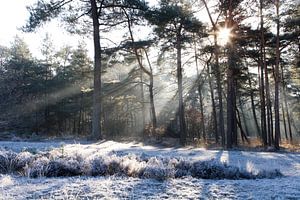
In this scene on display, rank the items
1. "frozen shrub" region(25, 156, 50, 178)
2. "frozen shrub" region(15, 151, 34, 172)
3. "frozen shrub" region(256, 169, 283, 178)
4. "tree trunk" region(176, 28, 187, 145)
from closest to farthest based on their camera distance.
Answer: "frozen shrub" region(25, 156, 50, 178), "frozen shrub" region(256, 169, 283, 178), "frozen shrub" region(15, 151, 34, 172), "tree trunk" region(176, 28, 187, 145)

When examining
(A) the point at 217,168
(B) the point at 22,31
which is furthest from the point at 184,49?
(A) the point at 217,168

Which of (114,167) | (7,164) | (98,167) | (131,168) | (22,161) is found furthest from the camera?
(22,161)

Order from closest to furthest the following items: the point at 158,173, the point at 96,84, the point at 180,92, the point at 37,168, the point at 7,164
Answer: the point at 158,173, the point at 37,168, the point at 7,164, the point at 96,84, the point at 180,92

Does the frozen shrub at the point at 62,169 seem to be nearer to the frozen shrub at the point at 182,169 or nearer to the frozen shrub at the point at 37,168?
the frozen shrub at the point at 37,168

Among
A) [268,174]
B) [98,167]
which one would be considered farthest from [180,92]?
[98,167]

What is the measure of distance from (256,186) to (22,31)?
52.9 ft

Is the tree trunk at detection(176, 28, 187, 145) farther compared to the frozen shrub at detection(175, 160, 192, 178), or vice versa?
the tree trunk at detection(176, 28, 187, 145)

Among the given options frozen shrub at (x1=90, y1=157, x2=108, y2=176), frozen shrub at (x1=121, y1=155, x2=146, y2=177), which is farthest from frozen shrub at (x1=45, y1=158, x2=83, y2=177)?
frozen shrub at (x1=121, y1=155, x2=146, y2=177)

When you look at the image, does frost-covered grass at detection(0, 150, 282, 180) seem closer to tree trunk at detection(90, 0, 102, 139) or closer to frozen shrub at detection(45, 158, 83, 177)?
frozen shrub at detection(45, 158, 83, 177)

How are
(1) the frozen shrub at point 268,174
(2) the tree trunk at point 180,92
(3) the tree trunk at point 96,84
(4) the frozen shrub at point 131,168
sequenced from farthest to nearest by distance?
(2) the tree trunk at point 180,92 → (3) the tree trunk at point 96,84 → (1) the frozen shrub at point 268,174 → (4) the frozen shrub at point 131,168

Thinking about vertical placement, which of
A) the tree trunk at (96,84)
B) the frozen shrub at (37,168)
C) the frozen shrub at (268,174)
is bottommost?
the frozen shrub at (268,174)

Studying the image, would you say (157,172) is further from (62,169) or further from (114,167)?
(62,169)

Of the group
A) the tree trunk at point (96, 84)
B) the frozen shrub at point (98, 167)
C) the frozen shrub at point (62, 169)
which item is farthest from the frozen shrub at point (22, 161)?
the tree trunk at point (96, 84)

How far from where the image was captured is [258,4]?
1828 cm
